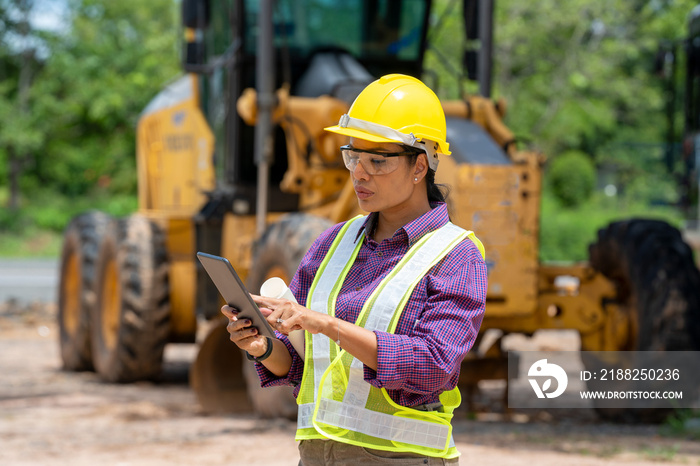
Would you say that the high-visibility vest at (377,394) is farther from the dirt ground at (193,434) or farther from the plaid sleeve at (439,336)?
the dirt ground at (193,434)

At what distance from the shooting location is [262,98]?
7969 millimetres

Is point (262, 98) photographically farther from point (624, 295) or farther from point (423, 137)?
point (423, 137)

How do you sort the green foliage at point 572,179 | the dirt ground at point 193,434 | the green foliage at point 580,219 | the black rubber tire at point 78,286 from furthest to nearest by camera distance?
the green foliage at point 572,179
the green foliage at point 580,219
the black rubber tire at point 78,286
the dirt ground at point 193,434

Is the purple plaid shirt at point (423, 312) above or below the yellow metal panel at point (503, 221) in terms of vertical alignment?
above

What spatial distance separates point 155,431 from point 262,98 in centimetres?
251

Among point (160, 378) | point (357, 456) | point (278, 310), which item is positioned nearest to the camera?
point (278, 310)

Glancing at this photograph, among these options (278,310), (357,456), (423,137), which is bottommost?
(357,456)

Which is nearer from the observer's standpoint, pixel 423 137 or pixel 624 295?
pixel 423 137

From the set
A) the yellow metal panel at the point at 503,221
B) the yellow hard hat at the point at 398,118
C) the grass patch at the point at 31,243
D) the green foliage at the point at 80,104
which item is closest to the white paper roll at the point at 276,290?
the yellow hard hat at the point at 398,118

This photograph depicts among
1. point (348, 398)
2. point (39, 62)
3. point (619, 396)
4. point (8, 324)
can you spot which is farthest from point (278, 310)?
point (39, 62)

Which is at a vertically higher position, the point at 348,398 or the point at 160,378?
the point at 348,398

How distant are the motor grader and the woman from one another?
421 cm

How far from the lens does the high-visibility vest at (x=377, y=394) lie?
2.58m

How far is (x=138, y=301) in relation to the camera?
379 inches
